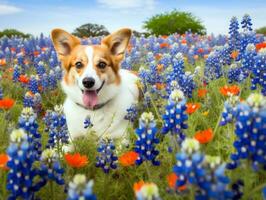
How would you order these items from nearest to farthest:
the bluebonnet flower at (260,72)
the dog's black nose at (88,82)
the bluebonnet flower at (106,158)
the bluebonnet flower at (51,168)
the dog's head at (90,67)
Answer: the bluebonnet flower at (51,168) < the bluebonnet flower at (106,158) < the bluebonnet flower at (260,72) < the dog's black nose at (88,82) < the dog's head at (90,67)

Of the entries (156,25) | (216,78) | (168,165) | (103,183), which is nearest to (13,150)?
(103,183)

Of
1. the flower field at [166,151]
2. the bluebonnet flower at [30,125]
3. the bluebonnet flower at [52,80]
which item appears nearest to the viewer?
the flower field at [166,151]

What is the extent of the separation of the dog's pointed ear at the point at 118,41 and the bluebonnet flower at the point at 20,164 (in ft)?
10.4

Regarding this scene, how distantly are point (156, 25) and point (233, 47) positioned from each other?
49.2ft

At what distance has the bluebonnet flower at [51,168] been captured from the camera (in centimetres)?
292

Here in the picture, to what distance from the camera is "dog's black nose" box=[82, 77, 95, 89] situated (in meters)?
4.86

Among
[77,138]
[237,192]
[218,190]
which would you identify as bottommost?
[77,138]

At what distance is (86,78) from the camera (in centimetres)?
486

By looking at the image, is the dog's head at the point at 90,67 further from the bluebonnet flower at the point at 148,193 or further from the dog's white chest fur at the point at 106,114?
the bluebonnet flower at the point at 148,193

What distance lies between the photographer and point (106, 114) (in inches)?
205

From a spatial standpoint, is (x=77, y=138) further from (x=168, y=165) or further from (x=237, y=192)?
(x=237, y=192)

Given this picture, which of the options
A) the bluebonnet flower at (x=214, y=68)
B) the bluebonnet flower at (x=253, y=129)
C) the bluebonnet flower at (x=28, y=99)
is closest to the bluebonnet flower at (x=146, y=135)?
the bluebonnet flower at (x=253, y=129)

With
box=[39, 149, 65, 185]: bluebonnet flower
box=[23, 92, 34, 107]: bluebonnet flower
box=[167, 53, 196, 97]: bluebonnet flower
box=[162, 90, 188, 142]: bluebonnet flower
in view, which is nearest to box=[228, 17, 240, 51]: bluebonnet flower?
box=[167, 53, 196, 97]: bluebonnet flower

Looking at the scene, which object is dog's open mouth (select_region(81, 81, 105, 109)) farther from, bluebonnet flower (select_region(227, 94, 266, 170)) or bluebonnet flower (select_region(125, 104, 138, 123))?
bluebonnet flower (select_region(227, 94, 266, 170))
